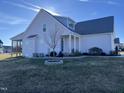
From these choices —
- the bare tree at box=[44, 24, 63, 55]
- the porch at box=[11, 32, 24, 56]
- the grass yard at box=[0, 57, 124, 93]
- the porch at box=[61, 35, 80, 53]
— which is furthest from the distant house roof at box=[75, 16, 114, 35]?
the grass yard at box=[0, 57, 124, 93]

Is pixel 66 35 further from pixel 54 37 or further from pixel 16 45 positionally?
pixel 16 45

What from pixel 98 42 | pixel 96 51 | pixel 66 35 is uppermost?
pixel 66 35

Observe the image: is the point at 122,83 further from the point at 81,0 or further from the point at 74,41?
the point at 74,41

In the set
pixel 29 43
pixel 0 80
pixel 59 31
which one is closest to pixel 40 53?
pixel 29 43

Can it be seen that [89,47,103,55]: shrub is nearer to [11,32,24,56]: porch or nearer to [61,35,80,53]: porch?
[61,35,80,53]: porch

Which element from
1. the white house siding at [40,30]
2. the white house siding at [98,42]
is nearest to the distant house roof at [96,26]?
the white house siding at [98,42]

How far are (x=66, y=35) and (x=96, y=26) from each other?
6.44 meters

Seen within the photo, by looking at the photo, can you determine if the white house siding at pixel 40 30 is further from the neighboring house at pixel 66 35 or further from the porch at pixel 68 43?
the porch at pixel 68 43

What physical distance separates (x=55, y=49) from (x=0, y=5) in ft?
32.4

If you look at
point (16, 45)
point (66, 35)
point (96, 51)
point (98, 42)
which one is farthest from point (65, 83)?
point (16, 45)

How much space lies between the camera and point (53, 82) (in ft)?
26.8

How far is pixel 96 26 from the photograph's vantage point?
2602cm

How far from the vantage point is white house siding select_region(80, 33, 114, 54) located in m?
23.2

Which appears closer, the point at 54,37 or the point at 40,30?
the point at 54,37
